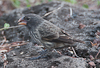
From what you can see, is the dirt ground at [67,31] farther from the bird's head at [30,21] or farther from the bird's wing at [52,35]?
the bird's head at [30,21]

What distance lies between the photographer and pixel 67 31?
4.25 metres

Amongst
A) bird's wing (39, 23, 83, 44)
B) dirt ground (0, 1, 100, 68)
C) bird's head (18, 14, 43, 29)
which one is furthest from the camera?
bird's head (18, 14, 43, 29)

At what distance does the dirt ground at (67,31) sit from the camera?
3.05m

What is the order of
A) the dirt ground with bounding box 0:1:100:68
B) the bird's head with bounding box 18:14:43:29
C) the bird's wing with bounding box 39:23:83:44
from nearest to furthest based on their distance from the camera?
the dirt ground with bounding box 0:1:100:68
the bird's wing with bounding box 39:23:83:44
the bird's head with bounding box 18:14:43:29

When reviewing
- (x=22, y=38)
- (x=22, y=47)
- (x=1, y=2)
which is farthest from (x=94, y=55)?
(x=1, y=2)

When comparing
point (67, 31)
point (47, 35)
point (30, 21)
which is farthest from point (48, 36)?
point (67, 31)

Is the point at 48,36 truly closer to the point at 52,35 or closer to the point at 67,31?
the point at 52,35

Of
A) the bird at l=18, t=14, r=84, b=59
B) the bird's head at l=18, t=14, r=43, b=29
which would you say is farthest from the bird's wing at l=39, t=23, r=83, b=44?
the bird's head at l=18, t=14, r=43, b=29

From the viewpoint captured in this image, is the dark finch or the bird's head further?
the bird's head

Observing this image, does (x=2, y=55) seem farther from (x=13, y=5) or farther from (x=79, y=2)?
(x=79, y=2)

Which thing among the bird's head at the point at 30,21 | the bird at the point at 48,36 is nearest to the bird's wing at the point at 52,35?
the bird at the point at 48,36

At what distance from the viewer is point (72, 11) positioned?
4949 millimetres

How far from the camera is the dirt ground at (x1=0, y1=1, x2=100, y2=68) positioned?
3055mm

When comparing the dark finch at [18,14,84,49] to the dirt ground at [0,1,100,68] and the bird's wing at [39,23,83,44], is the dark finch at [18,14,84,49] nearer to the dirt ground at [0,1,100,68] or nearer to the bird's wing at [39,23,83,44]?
the bird's wing at [39,23,83,44]
